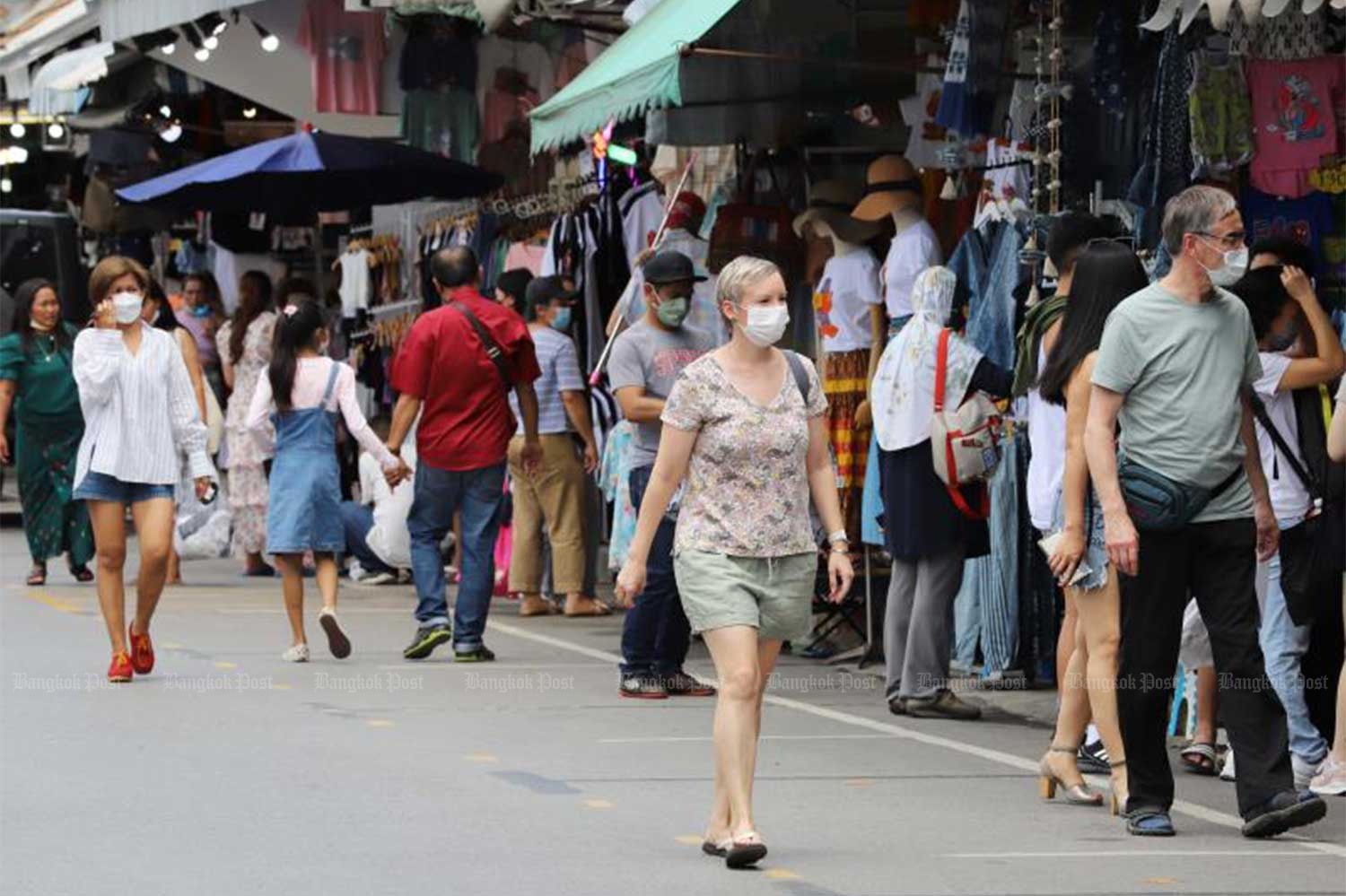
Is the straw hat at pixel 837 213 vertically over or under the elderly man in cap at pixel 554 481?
over

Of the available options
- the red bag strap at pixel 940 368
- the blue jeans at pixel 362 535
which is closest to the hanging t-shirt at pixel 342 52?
the blue jeans at pixel 362 535

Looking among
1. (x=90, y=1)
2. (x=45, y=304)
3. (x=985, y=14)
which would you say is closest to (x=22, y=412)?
(x=45, y=304)

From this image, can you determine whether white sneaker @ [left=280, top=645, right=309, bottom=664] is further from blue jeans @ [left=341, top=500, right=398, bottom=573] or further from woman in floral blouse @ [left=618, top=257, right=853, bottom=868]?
woman in floral blouse @ [left=618, top=257, right=853, bottom=868]

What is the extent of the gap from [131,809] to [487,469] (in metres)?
4.99

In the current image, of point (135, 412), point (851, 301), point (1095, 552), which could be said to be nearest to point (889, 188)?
point (851, 301)

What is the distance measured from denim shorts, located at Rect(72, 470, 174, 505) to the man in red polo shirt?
1291 millimetres

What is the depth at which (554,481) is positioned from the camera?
1648 centimetres

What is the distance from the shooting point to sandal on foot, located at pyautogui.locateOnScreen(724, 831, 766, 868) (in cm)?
803

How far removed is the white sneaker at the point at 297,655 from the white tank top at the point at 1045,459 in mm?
5079

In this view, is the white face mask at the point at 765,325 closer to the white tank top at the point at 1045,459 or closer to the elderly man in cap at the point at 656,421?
the white tank top at the point at 1045,459

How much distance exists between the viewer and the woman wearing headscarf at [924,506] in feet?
38.5

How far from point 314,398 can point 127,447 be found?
123 cm

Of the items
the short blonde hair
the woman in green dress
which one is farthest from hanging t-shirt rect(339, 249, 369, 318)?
the short blonde hair

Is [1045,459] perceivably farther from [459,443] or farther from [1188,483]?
[459,443]
